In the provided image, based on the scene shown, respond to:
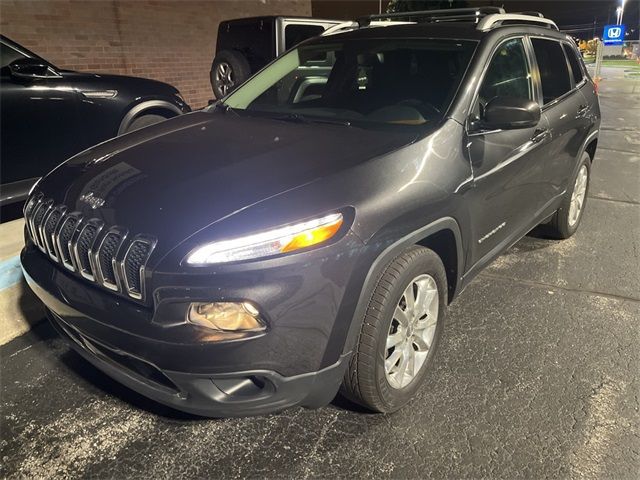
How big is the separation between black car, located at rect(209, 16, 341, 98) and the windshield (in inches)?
127

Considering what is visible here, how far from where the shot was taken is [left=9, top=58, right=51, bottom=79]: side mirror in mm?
4332

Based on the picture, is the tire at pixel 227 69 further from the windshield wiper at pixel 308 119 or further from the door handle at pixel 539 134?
the door handle at pixel 539 134

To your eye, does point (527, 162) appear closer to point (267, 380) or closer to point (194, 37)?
point (267, 380)

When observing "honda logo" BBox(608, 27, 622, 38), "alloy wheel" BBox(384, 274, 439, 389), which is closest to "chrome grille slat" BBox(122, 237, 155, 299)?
"alloy wheel" BBox(384, 274, 439, 389)

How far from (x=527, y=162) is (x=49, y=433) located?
2.96 m

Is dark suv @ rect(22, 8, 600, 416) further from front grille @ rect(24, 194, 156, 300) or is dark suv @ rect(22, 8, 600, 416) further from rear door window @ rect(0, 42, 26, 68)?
rear door window @ rect(0, 42, 26, 68)

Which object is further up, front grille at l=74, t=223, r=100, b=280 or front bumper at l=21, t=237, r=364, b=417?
front grille at l=74, t=223, r=100, b=280

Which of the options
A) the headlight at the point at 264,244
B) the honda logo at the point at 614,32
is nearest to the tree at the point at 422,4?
the honda logo at the point at 614,32

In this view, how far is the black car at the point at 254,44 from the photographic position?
22.5 ft

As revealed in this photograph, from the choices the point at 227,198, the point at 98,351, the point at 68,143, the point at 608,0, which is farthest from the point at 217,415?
the point at 608,0

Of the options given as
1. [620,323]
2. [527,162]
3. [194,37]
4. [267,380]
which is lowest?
[620,323]

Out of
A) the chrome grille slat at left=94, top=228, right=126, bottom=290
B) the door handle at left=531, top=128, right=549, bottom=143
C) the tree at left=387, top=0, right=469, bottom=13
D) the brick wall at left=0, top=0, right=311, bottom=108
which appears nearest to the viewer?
the chrome grille slat at left=94, top=228, right=126, bottom=290

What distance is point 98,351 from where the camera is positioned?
7.36 ft

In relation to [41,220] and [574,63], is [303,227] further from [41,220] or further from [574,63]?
[574,63]
